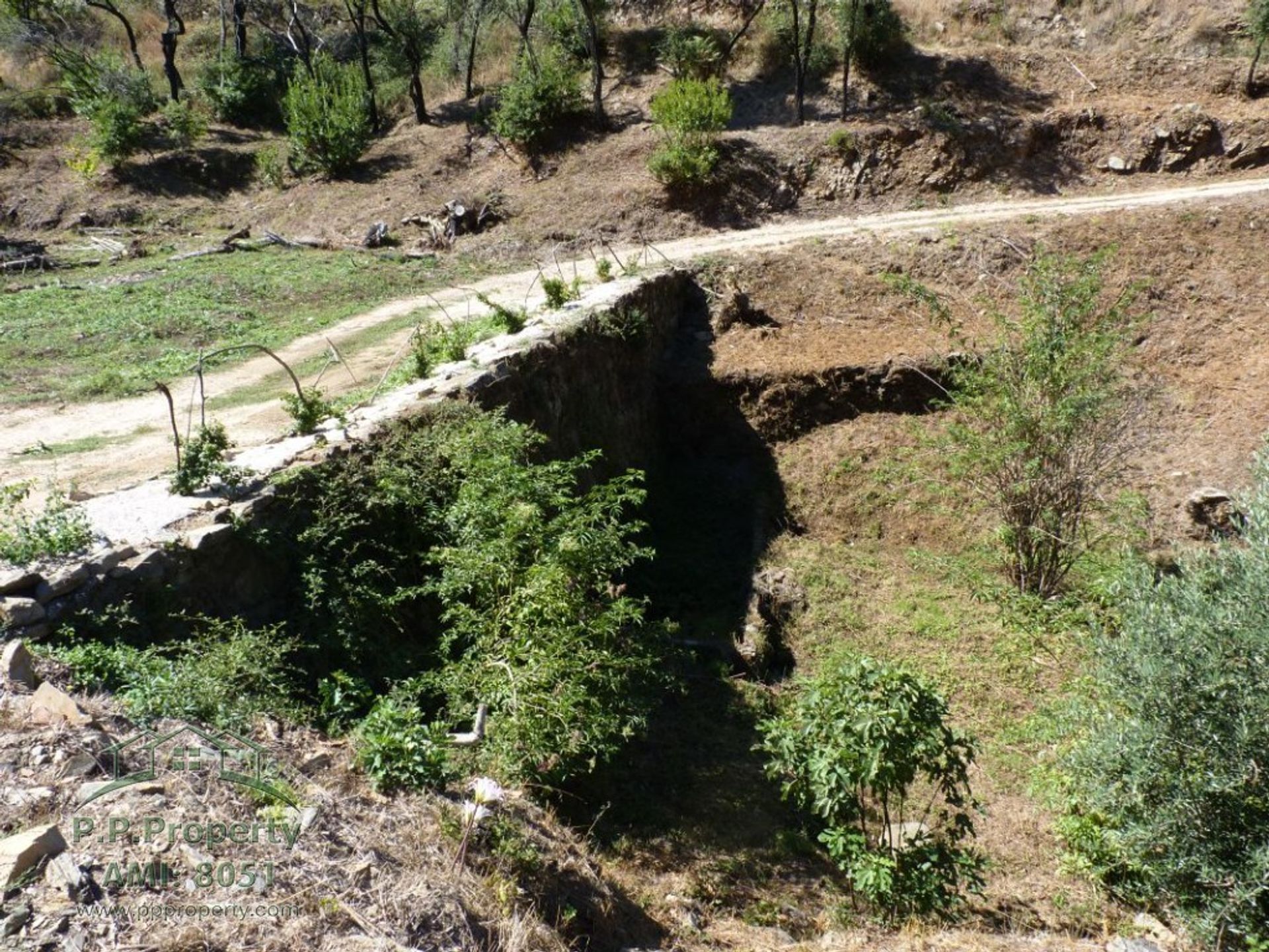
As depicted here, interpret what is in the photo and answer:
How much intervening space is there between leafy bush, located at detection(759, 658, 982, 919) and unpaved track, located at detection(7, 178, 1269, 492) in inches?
225

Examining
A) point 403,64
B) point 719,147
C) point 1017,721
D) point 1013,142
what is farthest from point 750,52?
point 1017,721

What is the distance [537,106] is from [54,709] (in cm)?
2094

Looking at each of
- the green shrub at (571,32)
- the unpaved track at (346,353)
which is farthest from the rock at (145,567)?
the green shrub at (571,32)

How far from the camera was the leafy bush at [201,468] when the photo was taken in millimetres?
6586

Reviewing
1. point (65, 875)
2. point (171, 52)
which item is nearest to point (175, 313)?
point (65, 875)

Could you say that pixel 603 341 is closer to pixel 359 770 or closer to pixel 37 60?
pixel 359 770

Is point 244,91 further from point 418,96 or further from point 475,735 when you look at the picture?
point 475,735

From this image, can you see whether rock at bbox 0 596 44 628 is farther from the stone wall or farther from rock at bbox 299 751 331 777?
rock at bbox 299 751 331 777

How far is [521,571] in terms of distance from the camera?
21.4ft

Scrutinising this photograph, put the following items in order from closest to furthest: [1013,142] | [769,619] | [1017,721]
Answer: [1017,721] → [769,619] → [1013,142]

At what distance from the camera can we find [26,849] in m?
3.69

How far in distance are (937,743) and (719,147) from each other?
690 inches

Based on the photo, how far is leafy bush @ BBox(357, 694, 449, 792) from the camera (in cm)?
521

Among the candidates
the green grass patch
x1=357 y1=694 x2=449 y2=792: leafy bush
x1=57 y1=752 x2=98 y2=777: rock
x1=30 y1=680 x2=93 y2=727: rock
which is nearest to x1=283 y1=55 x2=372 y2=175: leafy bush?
the green grass patch
